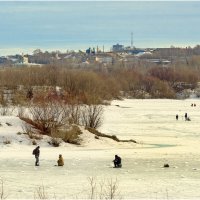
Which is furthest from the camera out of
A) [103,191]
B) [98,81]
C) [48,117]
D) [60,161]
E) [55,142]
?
[98,81]

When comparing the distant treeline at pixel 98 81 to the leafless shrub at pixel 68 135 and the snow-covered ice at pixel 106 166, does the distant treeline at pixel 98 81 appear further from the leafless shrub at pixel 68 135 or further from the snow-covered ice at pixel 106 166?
the leafless shrub at pixel 68 135

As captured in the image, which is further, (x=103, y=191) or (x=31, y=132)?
(x=31, y=132)

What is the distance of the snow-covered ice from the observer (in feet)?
66.2

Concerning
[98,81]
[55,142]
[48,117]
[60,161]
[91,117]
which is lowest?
[55,142]

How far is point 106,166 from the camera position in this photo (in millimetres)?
26594

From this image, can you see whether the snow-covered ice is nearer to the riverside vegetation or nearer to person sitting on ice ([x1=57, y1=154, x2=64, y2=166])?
person sitting on ice ([x1=57, y1=154, x2=64, y2=166])

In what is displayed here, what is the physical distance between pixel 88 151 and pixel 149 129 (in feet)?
56.3

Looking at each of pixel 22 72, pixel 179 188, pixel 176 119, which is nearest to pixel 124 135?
pixel 176 119

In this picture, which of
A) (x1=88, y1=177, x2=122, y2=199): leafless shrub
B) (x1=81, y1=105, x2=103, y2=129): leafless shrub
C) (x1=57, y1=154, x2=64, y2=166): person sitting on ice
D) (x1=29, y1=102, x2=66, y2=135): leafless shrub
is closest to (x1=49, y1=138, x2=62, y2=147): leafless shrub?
(x1=29, y1=102, x2=66, y2=135): leafless shrub

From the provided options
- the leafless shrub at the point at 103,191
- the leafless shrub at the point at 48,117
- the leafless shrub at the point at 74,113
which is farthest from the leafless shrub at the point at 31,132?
the leafless shrub at the point at 103,191

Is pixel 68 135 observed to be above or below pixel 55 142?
above

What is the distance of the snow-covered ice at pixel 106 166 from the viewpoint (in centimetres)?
2019

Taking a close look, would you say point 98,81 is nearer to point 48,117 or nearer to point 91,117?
point 91,117

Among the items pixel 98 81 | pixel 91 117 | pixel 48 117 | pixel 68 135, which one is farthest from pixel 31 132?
pixel 98 81
